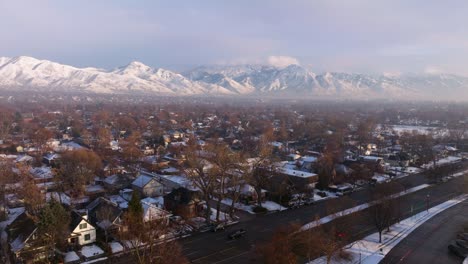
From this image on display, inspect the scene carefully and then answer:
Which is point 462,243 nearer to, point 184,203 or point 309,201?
point 309,201

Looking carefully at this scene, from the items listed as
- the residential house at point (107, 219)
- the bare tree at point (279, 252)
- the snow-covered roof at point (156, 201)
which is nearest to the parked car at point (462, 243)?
the bare tree at point (279, 252)

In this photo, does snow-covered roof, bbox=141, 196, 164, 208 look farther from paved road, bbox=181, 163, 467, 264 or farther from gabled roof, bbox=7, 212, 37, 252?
gabled roof, bbox=7, 212, 37, 252

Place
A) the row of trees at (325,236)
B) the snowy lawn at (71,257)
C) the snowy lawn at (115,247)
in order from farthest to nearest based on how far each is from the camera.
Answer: the snowy lawn at (115,247) → the snowy lawn at (71,257) → the row of trees at (325,236)

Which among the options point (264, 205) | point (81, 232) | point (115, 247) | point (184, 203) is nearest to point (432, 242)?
point (264, 205)

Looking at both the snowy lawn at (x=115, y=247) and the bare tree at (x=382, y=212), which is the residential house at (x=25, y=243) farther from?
the bare tree at (x=382, y=212)

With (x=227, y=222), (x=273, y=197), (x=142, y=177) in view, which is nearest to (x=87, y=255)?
(x=227, y=222)

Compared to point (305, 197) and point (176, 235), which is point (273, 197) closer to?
point (305, 197)
